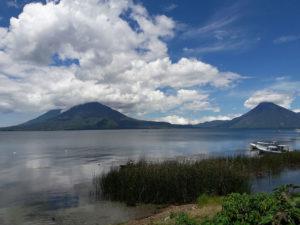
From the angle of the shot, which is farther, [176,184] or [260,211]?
[176,184]

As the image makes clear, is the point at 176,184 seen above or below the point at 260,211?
below

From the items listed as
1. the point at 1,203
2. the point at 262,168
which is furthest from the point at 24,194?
the point at 262,168

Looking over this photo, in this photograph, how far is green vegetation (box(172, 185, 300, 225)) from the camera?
9.60 m

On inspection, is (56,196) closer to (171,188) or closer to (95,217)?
(95,217)

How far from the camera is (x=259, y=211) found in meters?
10.6

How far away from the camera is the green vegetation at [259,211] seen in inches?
378

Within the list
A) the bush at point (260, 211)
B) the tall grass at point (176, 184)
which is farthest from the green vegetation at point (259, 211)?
the tall grass at point (176, 184)

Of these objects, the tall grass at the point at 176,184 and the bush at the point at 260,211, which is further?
the tall grass at the point at 176,184

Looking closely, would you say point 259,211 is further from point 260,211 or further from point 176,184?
Result: point 176,184

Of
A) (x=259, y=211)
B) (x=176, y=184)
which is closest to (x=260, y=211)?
(x=259, y=211)

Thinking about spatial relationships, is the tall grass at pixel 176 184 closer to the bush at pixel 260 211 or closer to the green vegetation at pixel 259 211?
the green vegetation at pixel 259 211

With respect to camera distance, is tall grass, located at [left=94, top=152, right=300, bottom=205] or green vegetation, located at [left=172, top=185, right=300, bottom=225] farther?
tall grass, located at [left=94, top=152, right=300, bottom=205]

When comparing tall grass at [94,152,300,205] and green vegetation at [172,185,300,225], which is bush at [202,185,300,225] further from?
tall grass at [94,152,300,205]

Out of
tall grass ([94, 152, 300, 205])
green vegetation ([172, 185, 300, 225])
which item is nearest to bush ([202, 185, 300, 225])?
green vegetation ([172, 185, 300, 225])
